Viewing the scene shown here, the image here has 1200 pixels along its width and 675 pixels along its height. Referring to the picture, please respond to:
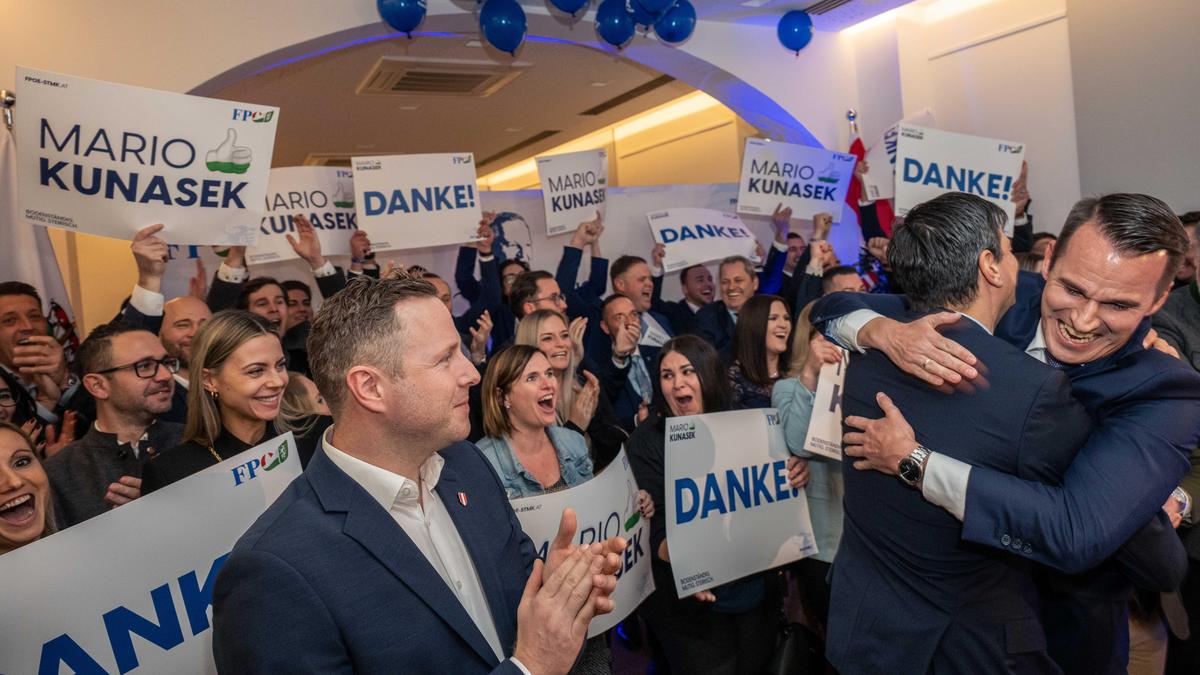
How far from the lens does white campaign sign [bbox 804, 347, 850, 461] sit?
10.4ft

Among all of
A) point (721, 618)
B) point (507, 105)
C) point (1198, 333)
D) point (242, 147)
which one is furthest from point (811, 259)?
point (507, 105)

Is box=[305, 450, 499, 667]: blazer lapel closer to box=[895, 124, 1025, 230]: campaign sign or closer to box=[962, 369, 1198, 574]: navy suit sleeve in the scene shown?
box=[962, 369, 1198, 574]: navy suit sleeve

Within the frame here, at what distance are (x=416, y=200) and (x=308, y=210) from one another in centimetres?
73

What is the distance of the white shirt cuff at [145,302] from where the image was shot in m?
3.71

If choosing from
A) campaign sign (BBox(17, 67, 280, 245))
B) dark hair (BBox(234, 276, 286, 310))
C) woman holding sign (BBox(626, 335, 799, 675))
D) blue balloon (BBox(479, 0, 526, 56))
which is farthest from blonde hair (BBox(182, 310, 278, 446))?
blue balloon (BBox(479, 0, 526, 56))

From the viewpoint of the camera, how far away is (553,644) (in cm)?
142

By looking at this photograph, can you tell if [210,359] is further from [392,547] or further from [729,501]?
[729,501]

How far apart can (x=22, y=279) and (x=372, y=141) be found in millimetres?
8996

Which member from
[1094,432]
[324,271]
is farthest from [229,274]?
[1094,432]

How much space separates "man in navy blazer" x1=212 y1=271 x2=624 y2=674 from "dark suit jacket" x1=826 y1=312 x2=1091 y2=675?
0.78 meters

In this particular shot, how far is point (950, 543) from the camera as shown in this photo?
6.02ft

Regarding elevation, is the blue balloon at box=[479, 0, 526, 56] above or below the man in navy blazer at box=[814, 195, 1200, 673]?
above

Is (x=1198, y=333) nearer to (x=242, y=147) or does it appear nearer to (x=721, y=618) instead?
(x=721, y=618)

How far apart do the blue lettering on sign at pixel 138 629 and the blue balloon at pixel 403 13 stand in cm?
424
